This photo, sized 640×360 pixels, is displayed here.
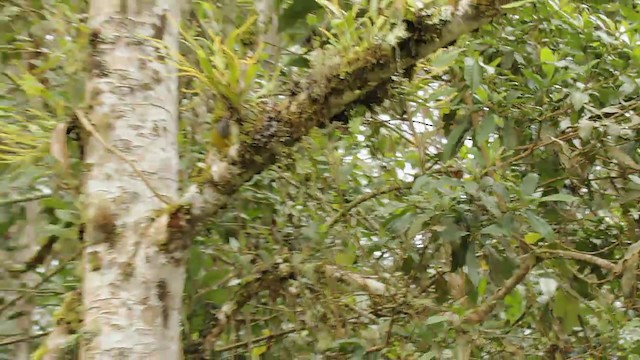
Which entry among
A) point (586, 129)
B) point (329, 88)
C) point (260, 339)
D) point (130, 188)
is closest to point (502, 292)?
point (586, 129)

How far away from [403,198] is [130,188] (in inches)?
27.8

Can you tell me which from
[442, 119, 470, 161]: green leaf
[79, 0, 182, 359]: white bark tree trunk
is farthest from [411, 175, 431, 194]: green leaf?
[79, 0, 182, 359]: white bark tree trunk

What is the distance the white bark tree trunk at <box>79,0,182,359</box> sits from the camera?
0.88 meters

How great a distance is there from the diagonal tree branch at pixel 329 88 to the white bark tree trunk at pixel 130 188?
0.07 m

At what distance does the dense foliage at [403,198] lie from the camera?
1.17 m

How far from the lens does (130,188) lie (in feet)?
3.05

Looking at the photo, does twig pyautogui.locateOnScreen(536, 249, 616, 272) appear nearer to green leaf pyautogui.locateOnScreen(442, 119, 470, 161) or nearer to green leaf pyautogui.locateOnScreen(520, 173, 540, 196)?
green leaf pyautogui.locateOnScreen(520, 173, 540, 196)

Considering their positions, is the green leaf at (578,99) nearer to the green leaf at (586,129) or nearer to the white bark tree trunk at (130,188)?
the green leaf at (586,129)

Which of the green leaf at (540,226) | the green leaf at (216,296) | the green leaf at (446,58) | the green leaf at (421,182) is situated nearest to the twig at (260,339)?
the green leaf at (216,296)

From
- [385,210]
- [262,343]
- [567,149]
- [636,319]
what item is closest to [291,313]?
[262,343]

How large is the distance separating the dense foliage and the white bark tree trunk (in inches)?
3.6

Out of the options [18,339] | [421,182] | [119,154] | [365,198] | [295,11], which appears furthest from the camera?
[365,198]

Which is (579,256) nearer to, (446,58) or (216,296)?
(446,58)

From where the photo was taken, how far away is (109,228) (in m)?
0.91
